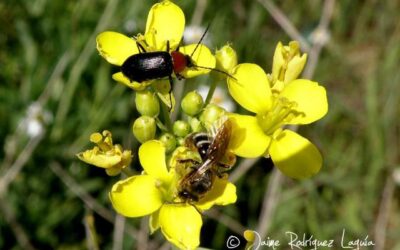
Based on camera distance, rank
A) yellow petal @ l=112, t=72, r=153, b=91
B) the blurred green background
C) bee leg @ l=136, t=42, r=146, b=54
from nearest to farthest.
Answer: yellow petal @ l=112, t=72, r=153, b=91, bee leg @ l=136, t=42, r=146, b=54, the blurred green background

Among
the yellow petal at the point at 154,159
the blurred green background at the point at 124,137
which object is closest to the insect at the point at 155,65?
the yellow petal at the point at 154,159

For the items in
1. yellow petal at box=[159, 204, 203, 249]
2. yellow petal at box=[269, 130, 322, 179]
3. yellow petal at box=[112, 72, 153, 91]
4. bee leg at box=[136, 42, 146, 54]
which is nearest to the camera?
A: yellow petal at box=[159, 204, 203, 249]

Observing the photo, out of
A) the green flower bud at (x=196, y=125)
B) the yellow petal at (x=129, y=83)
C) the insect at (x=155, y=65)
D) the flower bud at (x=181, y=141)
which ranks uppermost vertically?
the insect at (x=155, y=65)

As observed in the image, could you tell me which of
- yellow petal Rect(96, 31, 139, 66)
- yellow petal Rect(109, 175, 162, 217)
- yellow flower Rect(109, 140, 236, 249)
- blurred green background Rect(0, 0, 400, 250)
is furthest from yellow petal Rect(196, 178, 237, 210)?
blurred green background Rect(0, 0, 400, 250)

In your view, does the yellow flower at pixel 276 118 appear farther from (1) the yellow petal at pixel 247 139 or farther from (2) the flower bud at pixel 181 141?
(2) the flower bud at pixel 181 141

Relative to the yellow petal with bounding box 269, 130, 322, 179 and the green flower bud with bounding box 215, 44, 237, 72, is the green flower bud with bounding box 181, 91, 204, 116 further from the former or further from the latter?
the yellow petal with bounding box 269, 130, 322, 179

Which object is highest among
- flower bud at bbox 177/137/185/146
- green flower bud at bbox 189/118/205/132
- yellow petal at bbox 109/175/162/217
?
green flower bud at bbox 189/118/205/132

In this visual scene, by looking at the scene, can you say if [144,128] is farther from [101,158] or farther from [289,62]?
[289,62]
